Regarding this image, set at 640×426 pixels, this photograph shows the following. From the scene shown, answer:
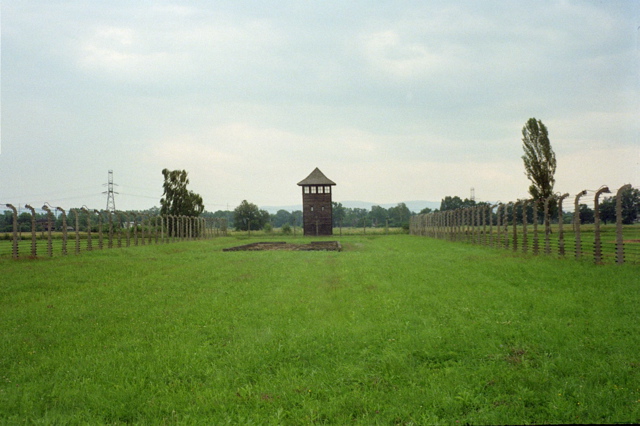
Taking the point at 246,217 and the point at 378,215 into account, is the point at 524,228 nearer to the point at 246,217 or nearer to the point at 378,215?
the point at 246,217

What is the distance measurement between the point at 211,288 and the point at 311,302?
13.5 ft

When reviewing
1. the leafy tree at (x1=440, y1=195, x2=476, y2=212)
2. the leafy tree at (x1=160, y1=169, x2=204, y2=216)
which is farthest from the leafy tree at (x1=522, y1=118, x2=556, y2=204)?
the leafy tree at (x1=440, y1=195, x2=476, y2=212)

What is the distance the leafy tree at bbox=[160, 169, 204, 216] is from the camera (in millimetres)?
72562

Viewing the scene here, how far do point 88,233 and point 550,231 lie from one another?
99.8 feet

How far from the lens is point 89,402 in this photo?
6422mm

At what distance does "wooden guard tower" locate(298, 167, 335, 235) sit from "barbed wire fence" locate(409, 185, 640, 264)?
668 inches

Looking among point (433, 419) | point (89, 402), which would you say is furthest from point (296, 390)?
point (89, 402)

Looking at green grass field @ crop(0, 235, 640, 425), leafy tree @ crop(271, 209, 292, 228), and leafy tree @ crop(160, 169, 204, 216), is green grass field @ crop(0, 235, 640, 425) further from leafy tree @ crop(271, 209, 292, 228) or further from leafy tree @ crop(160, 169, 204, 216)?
leafy tree @ crop(271, 209, 292, 228)

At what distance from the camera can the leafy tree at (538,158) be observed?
48500 millimetres

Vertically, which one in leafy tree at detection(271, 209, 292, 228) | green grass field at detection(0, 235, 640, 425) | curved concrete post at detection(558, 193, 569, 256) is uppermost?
leafy tree at detection(271, 209, 292, 228)

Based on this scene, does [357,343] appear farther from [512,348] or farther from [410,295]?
[410,295]

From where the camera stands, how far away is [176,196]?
73.1 m

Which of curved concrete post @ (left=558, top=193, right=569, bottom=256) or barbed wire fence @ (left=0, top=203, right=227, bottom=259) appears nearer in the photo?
curved concrete post @ (left=558, top=193, right=569, bottom=256)

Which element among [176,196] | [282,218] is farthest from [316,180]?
[282,218]
